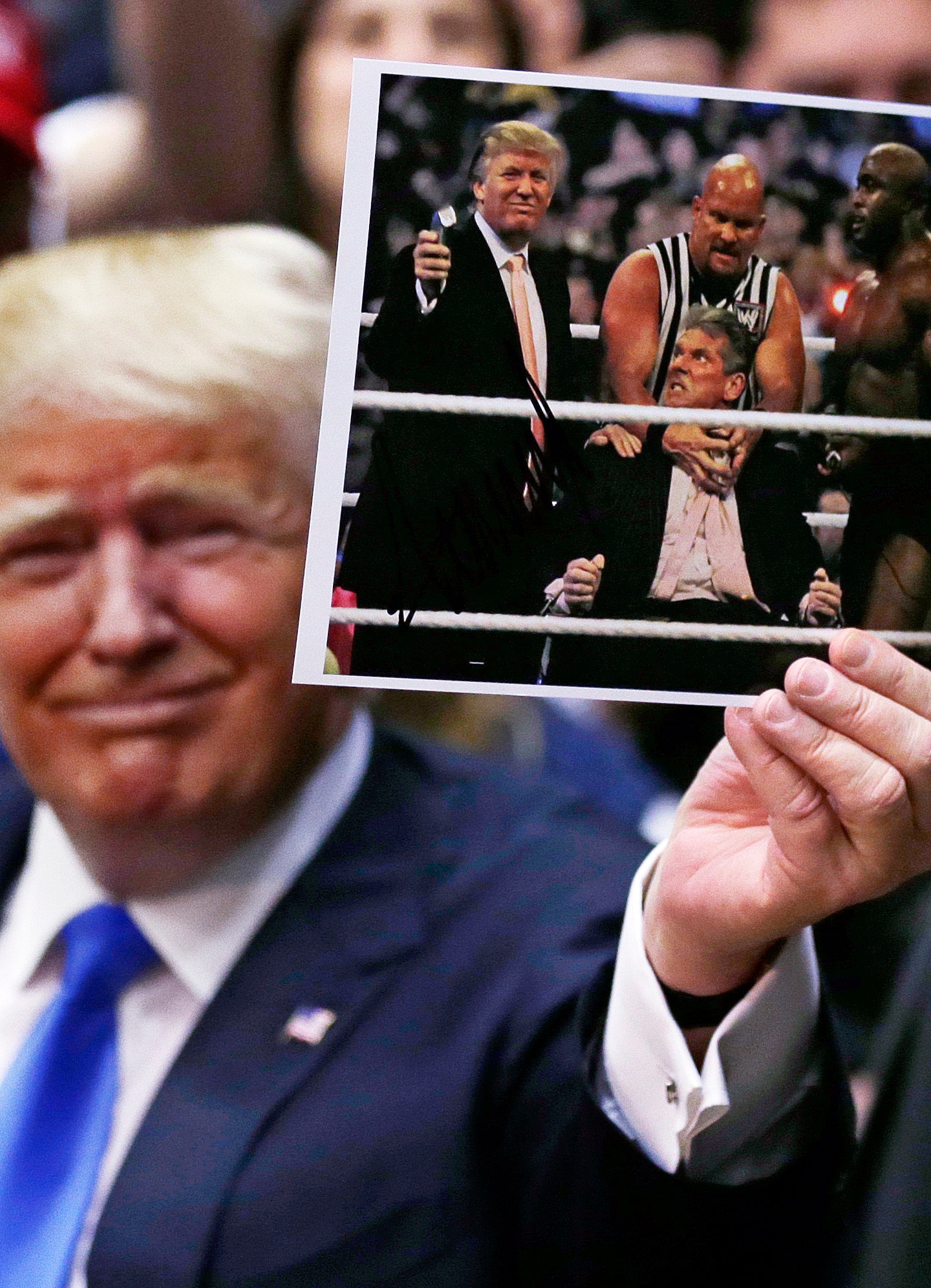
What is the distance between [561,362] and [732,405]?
115 mm

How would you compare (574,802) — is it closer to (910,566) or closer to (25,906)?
(25,906)

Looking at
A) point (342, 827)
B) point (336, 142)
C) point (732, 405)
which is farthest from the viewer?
point (336, 142)

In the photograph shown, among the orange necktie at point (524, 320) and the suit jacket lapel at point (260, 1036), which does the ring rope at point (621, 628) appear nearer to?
the orange necktie at point (524, 320)

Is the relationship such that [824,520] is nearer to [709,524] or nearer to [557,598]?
[709,524]

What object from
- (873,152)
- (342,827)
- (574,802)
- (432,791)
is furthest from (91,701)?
(873,152)

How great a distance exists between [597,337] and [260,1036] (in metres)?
0.72

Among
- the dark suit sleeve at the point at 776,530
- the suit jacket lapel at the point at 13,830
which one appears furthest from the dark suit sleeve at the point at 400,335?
the suit jacket lapel at the point at 13,830

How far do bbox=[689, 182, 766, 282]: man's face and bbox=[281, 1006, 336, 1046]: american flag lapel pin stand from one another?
75 centimetres

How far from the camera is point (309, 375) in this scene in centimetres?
139

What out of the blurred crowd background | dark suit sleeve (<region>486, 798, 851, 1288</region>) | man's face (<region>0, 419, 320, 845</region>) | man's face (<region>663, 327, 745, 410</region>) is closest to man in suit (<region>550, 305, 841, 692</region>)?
man's face (<region>663, 327, 745, 410</region>)

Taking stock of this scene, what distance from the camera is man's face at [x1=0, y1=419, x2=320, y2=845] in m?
1.32

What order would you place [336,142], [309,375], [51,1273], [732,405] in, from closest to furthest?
[732,405]
[51,1273]
[309,375]
[336,142]

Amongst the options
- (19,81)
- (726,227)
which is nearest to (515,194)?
(726,227)

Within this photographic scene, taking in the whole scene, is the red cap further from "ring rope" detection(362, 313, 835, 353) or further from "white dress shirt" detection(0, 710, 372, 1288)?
"ring rope" detection(362, 313, 835, 353)
